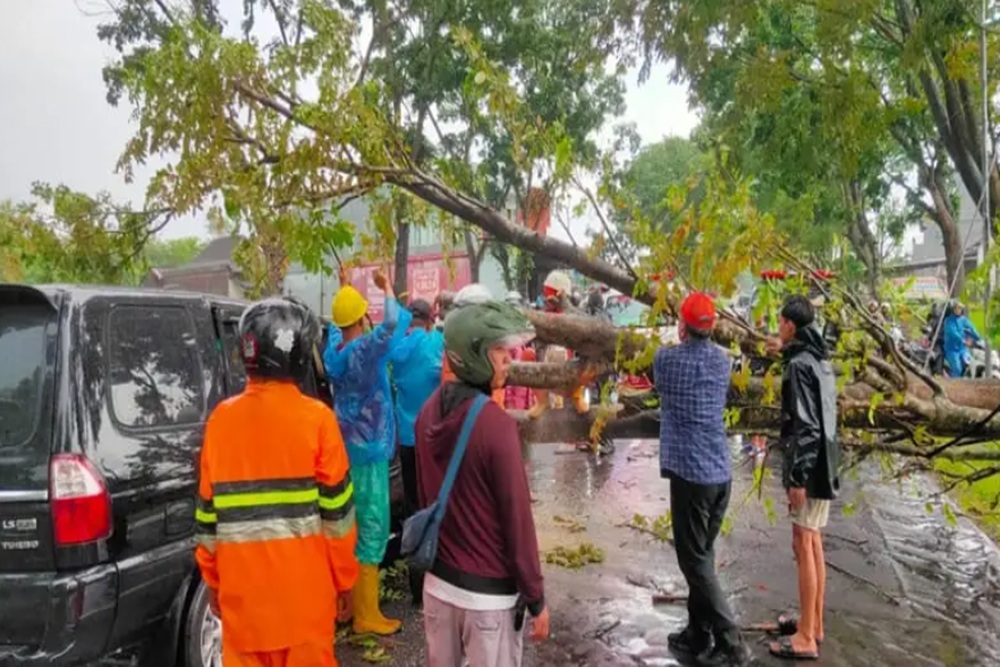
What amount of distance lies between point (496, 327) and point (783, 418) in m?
2.36

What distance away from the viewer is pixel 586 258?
4781 millimetres

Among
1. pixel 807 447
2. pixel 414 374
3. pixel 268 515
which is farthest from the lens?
pixel 414 374

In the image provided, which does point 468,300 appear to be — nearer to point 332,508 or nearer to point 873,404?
point 332,508

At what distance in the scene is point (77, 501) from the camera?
2834 millimetres

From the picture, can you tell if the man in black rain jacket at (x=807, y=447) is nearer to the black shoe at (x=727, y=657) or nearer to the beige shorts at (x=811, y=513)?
the beige shorts at (x=811, y=513)

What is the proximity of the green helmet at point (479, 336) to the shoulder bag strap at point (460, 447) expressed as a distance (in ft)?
0.32

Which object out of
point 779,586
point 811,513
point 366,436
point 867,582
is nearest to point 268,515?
point 366,436

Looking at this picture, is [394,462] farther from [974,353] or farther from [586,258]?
[974,353]

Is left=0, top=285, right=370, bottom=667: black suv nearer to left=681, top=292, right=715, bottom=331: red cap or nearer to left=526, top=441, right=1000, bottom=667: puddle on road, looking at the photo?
left=526, top=441, right=1000, bottom=667: puddle on road

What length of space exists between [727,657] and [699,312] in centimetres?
185

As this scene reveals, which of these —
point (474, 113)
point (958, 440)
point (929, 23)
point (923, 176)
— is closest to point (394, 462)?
point (474, 113)

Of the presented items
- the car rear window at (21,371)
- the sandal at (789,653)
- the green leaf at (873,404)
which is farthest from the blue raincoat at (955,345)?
the car rear window at (21,371)

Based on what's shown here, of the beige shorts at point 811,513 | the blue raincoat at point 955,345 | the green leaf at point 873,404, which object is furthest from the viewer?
the blue raincoat at point 955,345

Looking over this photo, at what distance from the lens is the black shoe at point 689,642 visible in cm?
428
